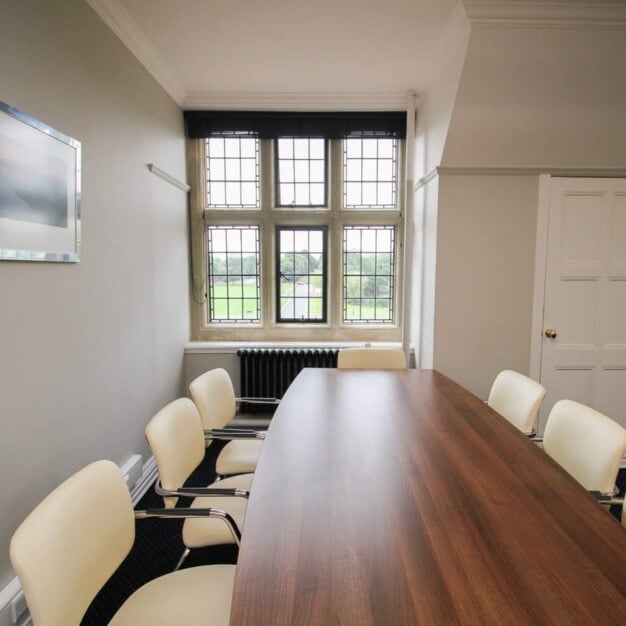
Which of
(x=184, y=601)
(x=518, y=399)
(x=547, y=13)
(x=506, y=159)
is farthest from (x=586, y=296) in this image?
(x=184, y=601)

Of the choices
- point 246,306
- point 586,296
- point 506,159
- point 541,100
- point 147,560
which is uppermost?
point 541,100

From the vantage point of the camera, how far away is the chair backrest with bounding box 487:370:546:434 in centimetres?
188

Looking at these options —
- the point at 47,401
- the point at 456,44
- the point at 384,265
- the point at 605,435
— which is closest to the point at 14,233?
the point at 47,401

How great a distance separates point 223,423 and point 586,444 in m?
1.73

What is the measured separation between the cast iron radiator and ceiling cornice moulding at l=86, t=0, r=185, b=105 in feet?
7.34

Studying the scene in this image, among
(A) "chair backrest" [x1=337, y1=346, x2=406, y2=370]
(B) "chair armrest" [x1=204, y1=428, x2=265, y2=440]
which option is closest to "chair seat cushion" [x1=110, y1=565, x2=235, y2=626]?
(B) "chair armrest" [x1=204, y1=428, x2=265, y2=440]

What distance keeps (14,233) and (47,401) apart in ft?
2.42

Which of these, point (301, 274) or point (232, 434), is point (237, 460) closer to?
point (232, 434)

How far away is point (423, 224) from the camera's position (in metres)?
3.35

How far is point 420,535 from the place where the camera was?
988 mm

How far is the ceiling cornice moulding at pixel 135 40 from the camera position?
218 centimetres

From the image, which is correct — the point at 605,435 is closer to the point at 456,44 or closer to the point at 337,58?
the point at 456,44

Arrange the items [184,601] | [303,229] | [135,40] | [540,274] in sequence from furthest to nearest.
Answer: [303,229] < [540,274] < [135,40] < [184,601]

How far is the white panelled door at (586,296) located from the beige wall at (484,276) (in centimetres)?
20
